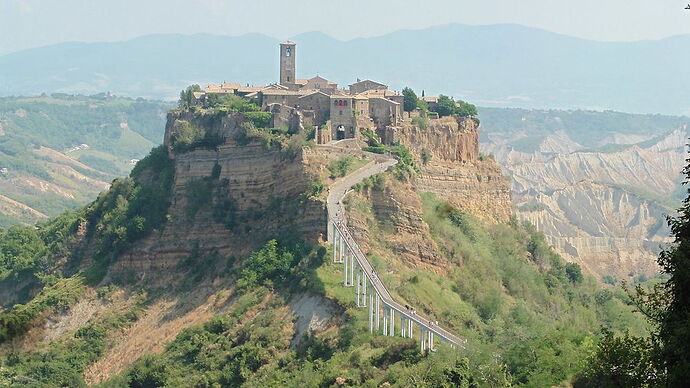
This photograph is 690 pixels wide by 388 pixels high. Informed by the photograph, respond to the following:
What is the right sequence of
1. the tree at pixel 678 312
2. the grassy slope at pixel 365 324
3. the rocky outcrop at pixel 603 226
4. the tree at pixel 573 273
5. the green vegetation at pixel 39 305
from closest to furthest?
the tree at pixel 678 312 → the grassy slope at pixel 365 324 → the green vegetation at pixel 39 305 → the tree at pixel 573 273 → the rocky outcrop at pixel 603 226

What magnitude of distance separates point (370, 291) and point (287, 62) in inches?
1008

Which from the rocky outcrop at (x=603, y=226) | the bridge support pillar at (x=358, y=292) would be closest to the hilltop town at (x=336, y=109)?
the bridge support pillar at (x=358, y=292)

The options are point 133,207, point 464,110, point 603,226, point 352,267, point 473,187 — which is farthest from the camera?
point 603,226

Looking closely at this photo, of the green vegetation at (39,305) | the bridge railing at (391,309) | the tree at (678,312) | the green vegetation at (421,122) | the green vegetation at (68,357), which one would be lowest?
the green vegetation at (68,357)

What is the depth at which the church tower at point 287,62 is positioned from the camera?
222ft

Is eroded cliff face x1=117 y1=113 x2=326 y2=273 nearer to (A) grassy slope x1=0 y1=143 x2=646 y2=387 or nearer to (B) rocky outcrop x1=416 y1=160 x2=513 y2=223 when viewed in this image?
(A) grassy slope x1=0 y1=143 x2=646 y2=387

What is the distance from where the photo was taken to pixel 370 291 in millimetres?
44812

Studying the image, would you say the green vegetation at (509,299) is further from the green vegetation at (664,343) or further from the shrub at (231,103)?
the green vegetation at (664,343)

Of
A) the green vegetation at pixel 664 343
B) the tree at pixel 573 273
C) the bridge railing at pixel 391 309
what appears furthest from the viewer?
the tree at pixel 573 273

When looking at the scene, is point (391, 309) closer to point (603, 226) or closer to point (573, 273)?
point (573, 273)

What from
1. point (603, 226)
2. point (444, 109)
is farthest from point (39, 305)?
point (603, 226)

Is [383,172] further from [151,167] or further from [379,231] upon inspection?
[151,167]

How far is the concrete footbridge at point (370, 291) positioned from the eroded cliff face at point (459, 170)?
7304 mm

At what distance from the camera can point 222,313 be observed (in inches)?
2013
